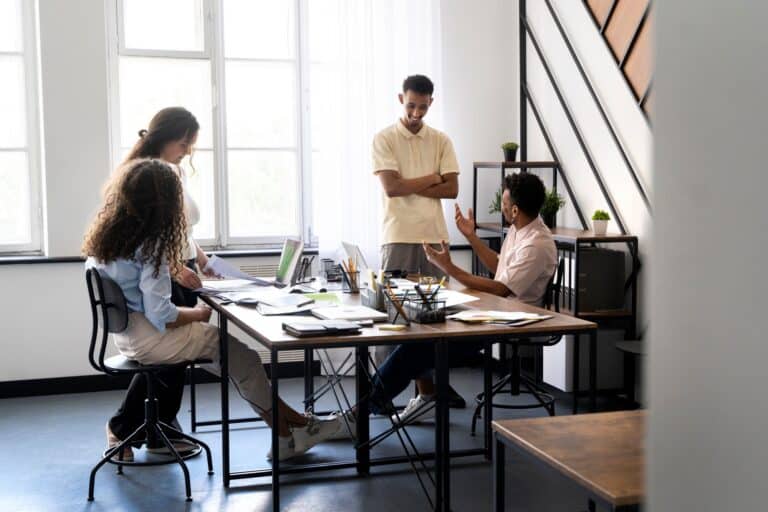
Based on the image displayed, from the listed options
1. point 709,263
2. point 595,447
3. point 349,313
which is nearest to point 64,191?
point 349,313

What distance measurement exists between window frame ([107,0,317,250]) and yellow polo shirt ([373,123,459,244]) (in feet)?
4.04

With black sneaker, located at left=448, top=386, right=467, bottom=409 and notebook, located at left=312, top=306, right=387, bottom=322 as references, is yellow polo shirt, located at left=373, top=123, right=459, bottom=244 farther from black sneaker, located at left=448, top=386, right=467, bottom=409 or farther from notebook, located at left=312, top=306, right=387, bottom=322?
notebook, located at left=312, top=306, right=387, bottom=322

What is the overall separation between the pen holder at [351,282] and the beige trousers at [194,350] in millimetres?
491

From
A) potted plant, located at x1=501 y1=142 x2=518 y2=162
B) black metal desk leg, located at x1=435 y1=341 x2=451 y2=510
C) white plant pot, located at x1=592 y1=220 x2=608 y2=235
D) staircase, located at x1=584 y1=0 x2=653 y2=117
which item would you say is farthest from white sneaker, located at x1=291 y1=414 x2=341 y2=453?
potted plant, located at x1=501 y1=142 x2=518 y2=162

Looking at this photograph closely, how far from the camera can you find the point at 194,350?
3.55m

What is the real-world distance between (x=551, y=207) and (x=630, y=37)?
3.31 ft

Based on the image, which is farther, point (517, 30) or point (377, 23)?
point (517, 30)

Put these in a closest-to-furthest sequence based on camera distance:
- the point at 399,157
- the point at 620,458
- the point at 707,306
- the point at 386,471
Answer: the point at 707,306
the point at 620,458
the point at 386,471
the point at 399,157

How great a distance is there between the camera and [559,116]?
5387 mm

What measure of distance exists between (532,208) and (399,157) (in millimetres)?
846

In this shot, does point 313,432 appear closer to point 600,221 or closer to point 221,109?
point 600,221

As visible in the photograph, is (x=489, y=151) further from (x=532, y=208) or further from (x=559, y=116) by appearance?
(x=532, y=208)

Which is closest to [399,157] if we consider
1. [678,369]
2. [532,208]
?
[532,208]

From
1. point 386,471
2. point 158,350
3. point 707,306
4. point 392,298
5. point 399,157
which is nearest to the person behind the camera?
point 707,306
